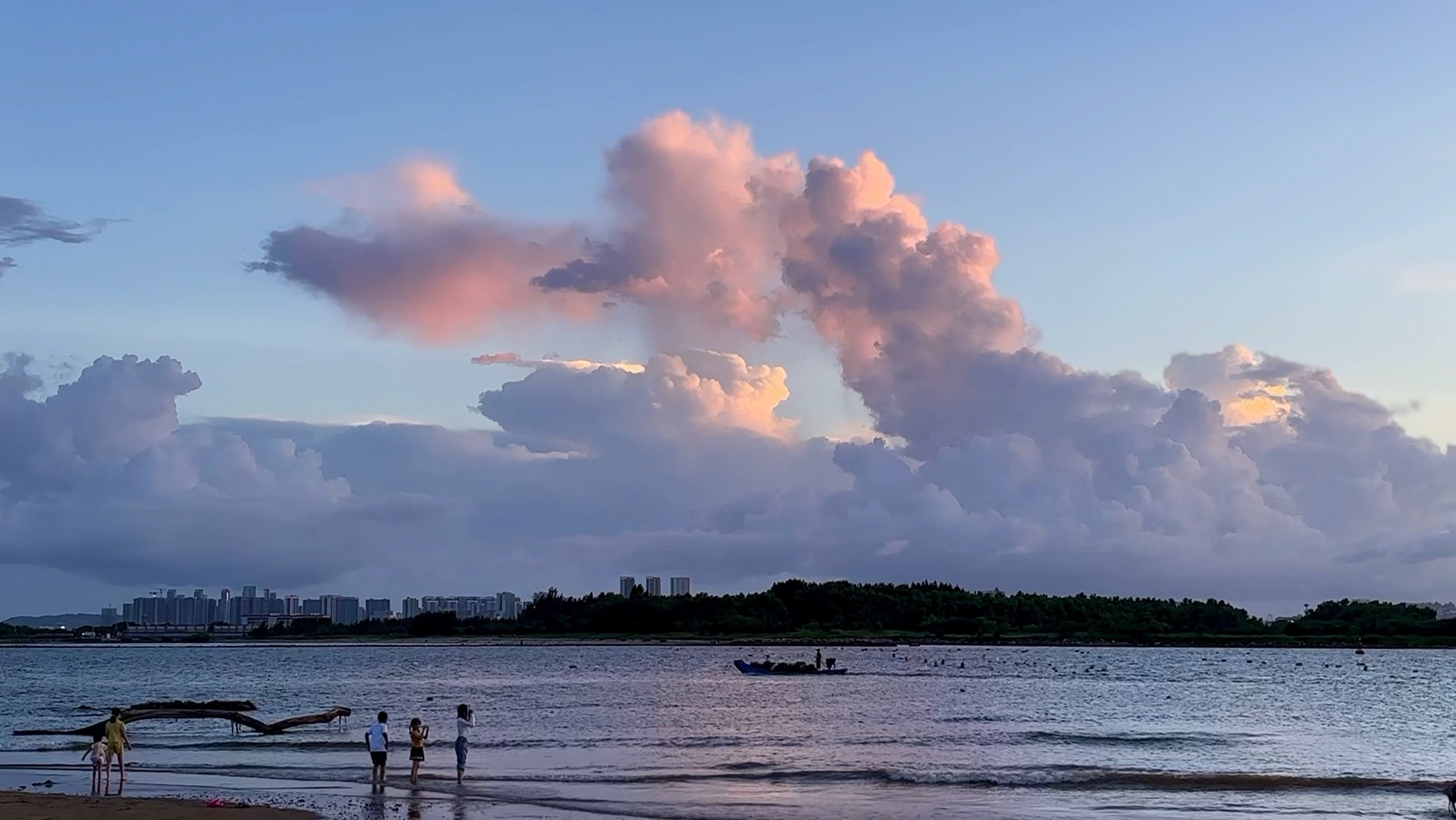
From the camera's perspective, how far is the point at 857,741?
56969mm

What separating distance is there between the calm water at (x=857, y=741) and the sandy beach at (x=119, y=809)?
4.69 m

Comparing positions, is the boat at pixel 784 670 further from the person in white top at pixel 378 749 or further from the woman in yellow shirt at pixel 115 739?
the woman in yellow shirt at pixel 115 739

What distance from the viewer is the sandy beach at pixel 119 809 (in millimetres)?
29609

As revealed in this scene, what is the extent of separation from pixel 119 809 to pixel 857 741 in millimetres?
32982

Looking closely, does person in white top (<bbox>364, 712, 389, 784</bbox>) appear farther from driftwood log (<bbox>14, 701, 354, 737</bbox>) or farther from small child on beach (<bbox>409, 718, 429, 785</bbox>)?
driftwood log (<bbox>14, 701, 354, 737</bbox>)

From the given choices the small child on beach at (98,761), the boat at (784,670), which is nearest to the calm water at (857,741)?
the boat at (784,670)

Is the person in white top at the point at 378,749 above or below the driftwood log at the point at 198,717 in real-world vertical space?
above

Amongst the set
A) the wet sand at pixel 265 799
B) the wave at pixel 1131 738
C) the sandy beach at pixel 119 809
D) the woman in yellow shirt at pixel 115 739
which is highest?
the woman in yellow shirt at pixel 115 739

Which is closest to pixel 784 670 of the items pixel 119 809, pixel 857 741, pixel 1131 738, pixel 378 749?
pixel 1131 738

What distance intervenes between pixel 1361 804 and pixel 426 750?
32.2m

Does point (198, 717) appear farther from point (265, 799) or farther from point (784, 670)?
point (784, 670)

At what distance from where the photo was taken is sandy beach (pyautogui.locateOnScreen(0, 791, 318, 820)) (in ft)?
97.1

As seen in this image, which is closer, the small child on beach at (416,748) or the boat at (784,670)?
the small child on beach at (416,748)

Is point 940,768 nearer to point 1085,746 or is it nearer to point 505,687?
point 1085,746
